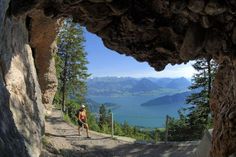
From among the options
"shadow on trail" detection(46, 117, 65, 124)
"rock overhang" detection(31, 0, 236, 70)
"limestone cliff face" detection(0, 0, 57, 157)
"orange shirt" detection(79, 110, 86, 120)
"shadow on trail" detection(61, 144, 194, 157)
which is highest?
"rock overhang" detection(31, 0, 236, 70)

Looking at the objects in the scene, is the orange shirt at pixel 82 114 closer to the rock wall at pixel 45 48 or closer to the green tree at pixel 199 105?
the rock wall at pixel 45 48

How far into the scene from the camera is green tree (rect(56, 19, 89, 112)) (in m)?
34.7

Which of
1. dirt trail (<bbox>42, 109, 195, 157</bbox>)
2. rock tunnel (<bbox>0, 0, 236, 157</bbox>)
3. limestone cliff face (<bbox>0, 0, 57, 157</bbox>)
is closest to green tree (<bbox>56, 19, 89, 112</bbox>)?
dirt trail (<bbox>42, 109, 195, 157</bbox>)

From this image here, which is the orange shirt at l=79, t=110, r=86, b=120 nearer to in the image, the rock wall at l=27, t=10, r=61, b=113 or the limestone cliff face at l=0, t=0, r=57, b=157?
the limestone cliff face at l=0, t=0, r=57, b=157

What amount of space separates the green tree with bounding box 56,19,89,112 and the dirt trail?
13151 millimetres

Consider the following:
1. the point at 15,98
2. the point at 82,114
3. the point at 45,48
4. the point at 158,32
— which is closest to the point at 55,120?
the point at 45,48

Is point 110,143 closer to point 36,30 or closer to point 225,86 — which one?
point 36,30

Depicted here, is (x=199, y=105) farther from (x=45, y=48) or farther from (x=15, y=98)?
(x=15, y=98)

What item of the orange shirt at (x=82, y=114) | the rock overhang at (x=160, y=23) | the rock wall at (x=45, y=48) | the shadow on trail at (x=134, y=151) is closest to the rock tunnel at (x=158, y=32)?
the rock overhang at (x=160, y=23)

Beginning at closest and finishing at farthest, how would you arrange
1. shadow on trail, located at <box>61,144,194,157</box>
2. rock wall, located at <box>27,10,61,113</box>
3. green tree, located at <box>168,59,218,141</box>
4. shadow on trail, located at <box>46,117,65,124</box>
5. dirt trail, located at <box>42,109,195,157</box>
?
shadow on trail, located at <box>61,144,194,157</box>, dirt trail, located at <box>42,109,195,157</box>, rock wall, located at <box>27,10,61,113</box>, shadow on trail, located at <box>46,117,65,124</box>, green tree, located at <box>168,59,218,141</box>

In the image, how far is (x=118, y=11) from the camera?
8.31m

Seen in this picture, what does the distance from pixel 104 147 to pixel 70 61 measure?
17379 millimetres

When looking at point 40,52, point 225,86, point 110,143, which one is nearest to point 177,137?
point 110,143

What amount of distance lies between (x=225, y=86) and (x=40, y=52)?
1648 cm
